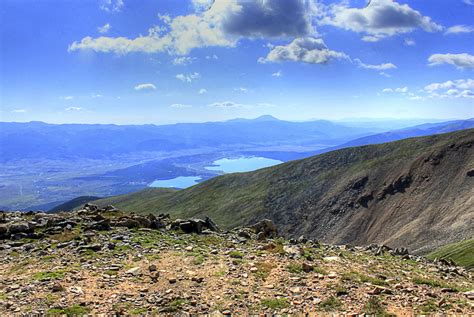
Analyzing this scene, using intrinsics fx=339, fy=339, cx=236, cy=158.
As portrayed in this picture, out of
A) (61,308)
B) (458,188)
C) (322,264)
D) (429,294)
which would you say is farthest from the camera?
(458,188)

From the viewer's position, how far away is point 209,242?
2495 centimetres

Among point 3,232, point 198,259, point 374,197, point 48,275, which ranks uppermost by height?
point 3,232

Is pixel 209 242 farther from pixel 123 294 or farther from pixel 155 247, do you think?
pixel 123 294

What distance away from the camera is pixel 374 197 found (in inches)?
4498

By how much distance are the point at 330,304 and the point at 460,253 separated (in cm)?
5849

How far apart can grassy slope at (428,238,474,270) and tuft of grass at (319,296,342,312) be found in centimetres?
4861

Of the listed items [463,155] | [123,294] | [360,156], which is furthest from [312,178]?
[123,294]

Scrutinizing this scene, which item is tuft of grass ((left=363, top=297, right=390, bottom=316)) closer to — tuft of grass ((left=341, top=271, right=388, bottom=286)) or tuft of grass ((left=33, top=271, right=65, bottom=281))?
tuft of grass ((left=341, top=271, right=388, bottom=286))

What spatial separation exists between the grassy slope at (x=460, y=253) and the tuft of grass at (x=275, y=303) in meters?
49.9

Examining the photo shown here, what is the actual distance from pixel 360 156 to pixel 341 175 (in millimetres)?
19879

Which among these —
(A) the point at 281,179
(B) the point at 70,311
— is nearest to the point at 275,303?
(B) the point at 70,311

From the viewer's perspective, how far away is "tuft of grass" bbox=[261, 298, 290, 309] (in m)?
13.5

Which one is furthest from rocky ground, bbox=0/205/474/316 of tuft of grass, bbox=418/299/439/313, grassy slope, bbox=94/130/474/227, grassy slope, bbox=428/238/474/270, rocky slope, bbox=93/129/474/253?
grassy slope, bbox=94/130/474/227

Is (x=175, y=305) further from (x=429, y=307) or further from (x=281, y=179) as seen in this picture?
(x=281, y=179)
